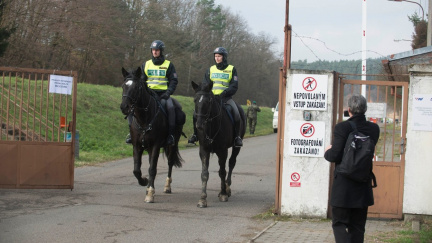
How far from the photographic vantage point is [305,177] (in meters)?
10.1

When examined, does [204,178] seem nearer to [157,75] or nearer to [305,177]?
[305,177]

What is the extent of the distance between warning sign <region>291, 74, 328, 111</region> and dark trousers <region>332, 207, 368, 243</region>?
3507 millimetres

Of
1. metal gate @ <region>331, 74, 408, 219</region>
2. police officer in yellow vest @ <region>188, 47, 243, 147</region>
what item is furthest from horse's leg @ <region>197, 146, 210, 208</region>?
metal gate @ <region>331, 74, 408, 219</region>

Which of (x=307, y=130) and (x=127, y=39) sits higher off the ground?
(x=127, y=39)

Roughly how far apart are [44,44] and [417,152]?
3474 cm

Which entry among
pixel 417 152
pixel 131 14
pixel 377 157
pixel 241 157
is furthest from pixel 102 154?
pixel 131 14

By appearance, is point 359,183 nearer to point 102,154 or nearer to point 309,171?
point 309,171

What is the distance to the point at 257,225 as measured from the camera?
9641 millimetres

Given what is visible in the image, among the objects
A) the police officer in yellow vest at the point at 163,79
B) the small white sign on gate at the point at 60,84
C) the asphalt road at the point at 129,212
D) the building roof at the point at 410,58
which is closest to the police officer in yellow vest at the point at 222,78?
the police officer in yellow vest at the point at 163,79

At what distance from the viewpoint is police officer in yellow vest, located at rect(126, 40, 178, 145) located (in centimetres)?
1212

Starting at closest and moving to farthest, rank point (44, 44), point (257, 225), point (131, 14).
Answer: point (257, 225), point (44, 44), point (131, 14)

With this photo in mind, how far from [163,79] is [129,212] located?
10.1 ft

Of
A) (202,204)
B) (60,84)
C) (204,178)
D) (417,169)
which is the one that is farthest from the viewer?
(60,84)

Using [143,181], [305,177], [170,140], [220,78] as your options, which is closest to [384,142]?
[305,177]
